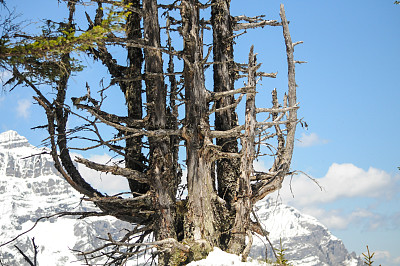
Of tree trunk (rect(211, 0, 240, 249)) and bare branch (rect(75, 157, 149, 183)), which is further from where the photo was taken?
tree trunk (rect(211, 0, 240, 249))

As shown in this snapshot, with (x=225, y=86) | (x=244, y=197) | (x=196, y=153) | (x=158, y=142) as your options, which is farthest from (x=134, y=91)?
(x=244, y=197)

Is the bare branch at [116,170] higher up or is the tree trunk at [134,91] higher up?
the tree trunk at [134,91]

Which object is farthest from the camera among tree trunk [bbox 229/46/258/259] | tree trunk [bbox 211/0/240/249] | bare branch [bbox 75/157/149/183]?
tree trunk [bbox 211/0/240/249]

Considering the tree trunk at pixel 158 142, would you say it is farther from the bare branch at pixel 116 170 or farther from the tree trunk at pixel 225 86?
the tree trunk at pixel 225 86

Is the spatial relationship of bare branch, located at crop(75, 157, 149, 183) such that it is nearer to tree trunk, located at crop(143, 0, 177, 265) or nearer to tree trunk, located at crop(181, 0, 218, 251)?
tree trunk, located at crop(143, 0, 177, 265)

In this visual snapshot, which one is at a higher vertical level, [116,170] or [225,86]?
[225,86]

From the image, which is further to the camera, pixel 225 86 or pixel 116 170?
pixel 225 86

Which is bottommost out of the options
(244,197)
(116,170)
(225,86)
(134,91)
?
(244,197)

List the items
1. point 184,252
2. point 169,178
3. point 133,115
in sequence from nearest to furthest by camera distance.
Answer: point 184,252 → point 169,178 → point 133,115

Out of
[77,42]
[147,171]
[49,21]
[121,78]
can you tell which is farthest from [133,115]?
[77,42]

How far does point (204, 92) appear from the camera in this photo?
395 inches

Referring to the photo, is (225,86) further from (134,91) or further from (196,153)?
(196,153)

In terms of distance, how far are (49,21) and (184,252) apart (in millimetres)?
6145

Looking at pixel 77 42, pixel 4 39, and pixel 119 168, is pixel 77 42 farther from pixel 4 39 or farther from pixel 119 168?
pixel 119 168
